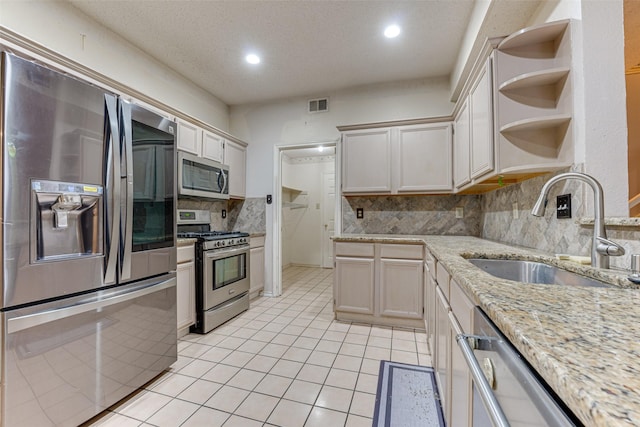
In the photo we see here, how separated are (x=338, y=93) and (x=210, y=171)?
6.18 ft

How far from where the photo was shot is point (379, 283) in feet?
8.86

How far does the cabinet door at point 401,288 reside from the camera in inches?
101

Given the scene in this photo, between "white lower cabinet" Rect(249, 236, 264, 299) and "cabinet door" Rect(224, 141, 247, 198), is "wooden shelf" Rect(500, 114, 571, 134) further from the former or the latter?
"cabinet door" Rect(224, 141, 247, 198)

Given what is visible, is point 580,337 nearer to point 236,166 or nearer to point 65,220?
point 65,220

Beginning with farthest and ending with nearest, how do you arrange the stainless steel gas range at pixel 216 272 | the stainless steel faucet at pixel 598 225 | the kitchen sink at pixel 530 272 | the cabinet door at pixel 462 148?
the stainless steel gas range at pixel 216 272
the cabinet door at pixel 462 148
the kitchen sink at pixel 530 272
the stainless steel faucet at pixel 598 225

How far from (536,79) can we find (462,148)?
97 cm

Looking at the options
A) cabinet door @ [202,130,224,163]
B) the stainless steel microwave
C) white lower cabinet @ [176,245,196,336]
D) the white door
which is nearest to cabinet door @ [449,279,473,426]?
white lower cabinet @ [176,245,196,336]

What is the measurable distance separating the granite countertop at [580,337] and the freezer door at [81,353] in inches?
70.2

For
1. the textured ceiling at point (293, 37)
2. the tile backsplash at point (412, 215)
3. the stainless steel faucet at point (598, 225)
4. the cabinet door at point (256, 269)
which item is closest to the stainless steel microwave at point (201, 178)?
the cabinet door at point (256, 269)

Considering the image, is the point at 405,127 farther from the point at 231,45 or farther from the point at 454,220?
the point at 231,45

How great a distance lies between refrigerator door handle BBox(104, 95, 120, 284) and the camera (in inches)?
58.1

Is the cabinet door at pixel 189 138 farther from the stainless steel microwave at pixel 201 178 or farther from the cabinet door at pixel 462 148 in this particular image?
the cabinet door at pixel 462 148

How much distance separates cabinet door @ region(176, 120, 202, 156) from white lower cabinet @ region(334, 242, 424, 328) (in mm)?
1886

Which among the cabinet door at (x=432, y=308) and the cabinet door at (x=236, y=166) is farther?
the cabinet door at (x=236, y=166)
